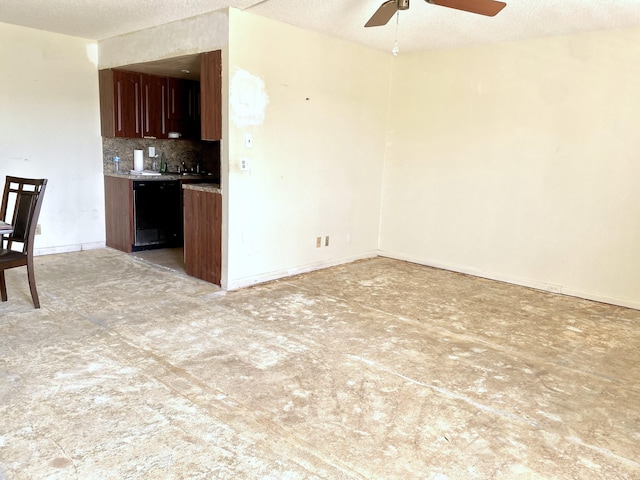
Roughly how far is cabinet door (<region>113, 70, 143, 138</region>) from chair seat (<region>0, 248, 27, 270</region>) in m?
2.24

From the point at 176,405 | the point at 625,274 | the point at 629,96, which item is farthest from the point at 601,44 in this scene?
the point at 176,405

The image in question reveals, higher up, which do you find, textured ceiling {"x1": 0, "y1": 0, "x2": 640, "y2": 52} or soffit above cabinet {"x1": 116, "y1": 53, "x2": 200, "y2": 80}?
textured ceiling {"x1": 0, "y1": 0, "x2": 640, "y2": 52}

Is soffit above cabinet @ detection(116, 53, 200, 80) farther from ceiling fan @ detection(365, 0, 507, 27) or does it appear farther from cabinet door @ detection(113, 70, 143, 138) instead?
ceiling fan @ detection(365, 0, 507, 27)

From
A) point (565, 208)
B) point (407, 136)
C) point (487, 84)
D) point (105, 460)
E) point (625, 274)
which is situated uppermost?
point (487, 84)

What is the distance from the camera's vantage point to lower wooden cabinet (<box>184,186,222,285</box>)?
Result: 4188mm

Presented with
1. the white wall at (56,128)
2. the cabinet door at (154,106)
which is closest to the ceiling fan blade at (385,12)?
the cabinet door at (154,106)

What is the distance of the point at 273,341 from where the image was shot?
3.10 meters

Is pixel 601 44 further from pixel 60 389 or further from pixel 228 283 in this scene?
pixel 60 389

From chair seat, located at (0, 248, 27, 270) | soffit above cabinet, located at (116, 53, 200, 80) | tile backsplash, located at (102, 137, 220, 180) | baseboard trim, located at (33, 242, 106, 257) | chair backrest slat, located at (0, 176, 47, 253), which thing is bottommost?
baseboard trim, located at (33, 242, 106, 257)

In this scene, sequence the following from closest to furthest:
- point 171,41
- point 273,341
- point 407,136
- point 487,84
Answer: point 273,341, point 171,41, point 487,84, point 407,136

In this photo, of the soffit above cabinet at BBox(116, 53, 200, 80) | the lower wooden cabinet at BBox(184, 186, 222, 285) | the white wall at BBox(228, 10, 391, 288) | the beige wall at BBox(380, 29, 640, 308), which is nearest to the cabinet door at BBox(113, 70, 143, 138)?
the soffit above cabinet at BBox(116, 53, 200, 80)

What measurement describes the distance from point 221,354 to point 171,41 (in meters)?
2.97

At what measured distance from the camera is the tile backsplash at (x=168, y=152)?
5.56 m

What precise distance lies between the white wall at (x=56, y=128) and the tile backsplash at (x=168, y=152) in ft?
0.43
